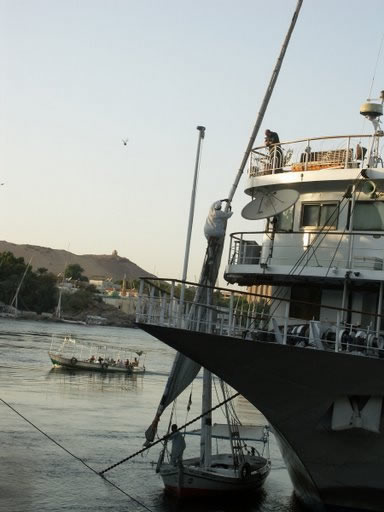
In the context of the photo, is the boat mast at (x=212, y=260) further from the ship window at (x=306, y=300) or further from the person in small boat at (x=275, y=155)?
the ship window at (x=306, y=300)

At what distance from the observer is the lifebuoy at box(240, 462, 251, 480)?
70.0ft

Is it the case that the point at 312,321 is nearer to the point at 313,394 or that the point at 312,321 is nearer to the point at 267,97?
the point at 313,394

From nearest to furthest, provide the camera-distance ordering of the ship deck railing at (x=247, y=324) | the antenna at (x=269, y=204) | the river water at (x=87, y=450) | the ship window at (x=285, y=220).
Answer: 1. the ship deck railing at (x=247, y=324)
2. the antenna at (x=269, y=204)
3. the ship window at (x=285, y=220)
4. the river water at (x=87, y=450)

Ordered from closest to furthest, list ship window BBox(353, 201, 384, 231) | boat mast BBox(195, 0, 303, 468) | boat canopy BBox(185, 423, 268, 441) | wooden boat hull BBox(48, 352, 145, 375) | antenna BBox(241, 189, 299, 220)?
ship window BBox(353, 201, 384, 231), boat mast BBox(195, 0, 303, 468), antenna BBox(241, 189, 299, 220), boat canopy BBox(185, 423, 268, 441), wooden boat hull BBox(48, 352, 145, 375)

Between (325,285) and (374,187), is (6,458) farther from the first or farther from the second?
(374,187)

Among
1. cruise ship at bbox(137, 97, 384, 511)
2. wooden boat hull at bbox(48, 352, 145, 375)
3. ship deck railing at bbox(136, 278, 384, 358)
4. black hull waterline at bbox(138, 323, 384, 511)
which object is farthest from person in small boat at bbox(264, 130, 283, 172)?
wooden boat hull at bbox(48, 352, 145, 375)

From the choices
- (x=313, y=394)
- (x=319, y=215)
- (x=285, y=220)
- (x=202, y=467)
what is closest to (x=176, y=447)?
(x=202, y=467)

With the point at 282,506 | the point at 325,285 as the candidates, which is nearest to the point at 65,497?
the point at 282,506

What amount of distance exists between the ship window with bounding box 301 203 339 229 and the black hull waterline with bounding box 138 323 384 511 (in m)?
4.79

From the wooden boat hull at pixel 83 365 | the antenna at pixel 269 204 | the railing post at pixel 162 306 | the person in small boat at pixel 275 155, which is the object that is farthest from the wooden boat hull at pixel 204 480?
the wooden boat hull at pixel 83 365

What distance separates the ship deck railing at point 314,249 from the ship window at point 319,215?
359mm

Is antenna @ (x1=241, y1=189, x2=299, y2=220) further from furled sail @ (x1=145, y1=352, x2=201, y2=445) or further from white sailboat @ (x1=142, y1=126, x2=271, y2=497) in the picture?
furled sail @ (x1=145, y1=352, x2=201, y2=445)

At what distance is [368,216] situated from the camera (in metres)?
19.9

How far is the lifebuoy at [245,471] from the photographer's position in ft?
70.0
